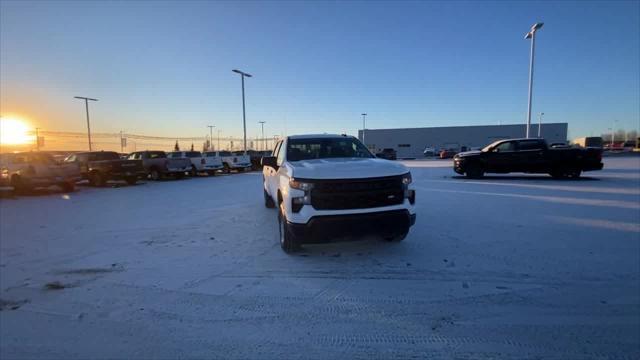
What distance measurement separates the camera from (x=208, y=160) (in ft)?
75.8

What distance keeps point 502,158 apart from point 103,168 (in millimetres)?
19417

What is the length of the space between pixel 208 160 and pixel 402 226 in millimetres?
20840

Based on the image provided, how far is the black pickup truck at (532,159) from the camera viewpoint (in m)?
13.8

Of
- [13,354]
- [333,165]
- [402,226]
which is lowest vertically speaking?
[13,354]

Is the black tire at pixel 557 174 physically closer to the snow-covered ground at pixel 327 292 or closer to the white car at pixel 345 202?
the snow-covered ground at pixel 327 292

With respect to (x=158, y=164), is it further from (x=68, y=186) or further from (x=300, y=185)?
(x=300, y=185)

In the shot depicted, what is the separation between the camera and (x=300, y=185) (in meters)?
4.46

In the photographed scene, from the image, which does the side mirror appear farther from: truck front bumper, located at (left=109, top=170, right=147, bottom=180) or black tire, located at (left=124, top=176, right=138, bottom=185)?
black tire, located at (left=124, top=176, right=138, bottom=185)

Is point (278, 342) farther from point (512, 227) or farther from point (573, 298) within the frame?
point (512, 227)

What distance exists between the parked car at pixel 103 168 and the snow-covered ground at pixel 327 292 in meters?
9.77

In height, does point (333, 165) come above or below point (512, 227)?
above

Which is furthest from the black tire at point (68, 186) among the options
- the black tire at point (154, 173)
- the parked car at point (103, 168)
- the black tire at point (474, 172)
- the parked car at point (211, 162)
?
the black tire at point (474, 172)

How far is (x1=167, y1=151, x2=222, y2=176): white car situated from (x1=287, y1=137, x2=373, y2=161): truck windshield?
1757 centimetres

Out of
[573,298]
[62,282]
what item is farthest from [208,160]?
[573,298]
